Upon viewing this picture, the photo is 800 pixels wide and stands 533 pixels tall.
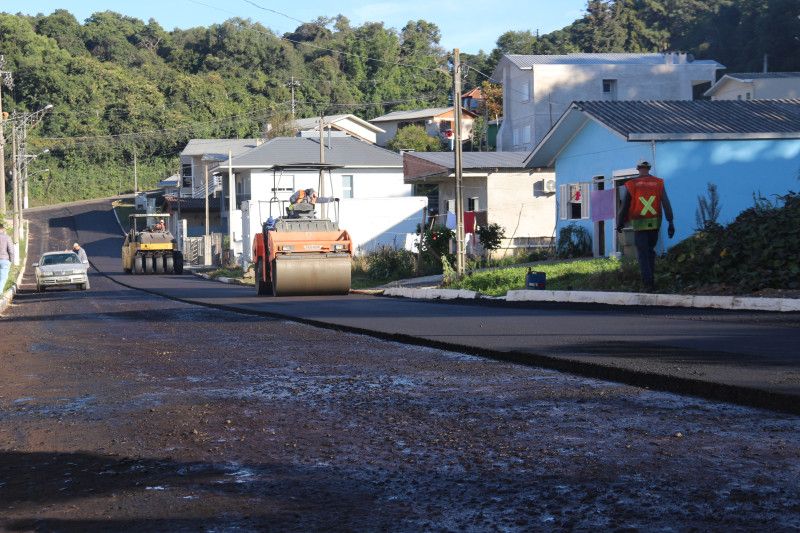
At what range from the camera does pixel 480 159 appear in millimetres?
40875

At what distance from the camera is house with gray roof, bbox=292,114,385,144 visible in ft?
284

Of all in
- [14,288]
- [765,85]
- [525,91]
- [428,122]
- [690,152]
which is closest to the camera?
[690,152]

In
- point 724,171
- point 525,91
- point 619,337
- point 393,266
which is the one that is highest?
point 525,91

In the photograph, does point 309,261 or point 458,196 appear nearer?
point 309,261

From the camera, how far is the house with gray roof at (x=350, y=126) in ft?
284

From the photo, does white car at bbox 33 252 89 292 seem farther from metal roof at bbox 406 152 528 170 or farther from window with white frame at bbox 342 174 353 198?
window with white frame at bbox 342 174 353 198

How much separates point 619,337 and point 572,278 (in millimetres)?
10255

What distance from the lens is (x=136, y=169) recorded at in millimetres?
101500

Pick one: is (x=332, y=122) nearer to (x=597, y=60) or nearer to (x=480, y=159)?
(x=597, y=60)

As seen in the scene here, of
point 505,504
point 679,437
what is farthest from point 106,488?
point 679,437

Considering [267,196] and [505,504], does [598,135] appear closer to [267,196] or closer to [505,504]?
A: [505,504]

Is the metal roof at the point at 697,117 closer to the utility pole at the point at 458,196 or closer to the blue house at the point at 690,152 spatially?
the blue house at the point at 690,152

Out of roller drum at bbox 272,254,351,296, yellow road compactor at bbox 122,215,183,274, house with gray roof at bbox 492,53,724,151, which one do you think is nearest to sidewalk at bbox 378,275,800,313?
roller drum at bbox 272,254,351,296

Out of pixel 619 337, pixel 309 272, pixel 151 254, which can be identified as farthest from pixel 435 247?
pixel 151 254
